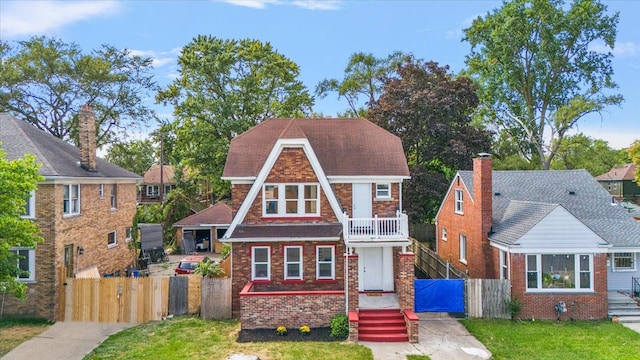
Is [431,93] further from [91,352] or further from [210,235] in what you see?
[91,352]

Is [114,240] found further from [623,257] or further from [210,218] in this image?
[623,257]

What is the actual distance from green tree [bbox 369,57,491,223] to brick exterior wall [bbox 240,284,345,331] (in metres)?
16.6

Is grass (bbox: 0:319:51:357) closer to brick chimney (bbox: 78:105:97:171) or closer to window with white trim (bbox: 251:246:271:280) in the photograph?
brick chimney (bbox: 78:105:97:171)

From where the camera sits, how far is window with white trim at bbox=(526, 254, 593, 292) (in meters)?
16.2

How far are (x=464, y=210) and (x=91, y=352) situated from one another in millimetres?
17846

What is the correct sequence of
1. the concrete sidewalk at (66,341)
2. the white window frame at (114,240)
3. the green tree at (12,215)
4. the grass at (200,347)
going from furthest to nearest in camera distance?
Answer: the white window frame at (114,240)
the concrete sidewalk at (66,341)
the grass at (200,347)
the green tree at (12,215)

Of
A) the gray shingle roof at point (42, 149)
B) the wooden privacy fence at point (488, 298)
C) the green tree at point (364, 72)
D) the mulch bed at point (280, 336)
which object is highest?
the green tree at point (364, 72)

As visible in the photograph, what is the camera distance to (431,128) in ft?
96.8

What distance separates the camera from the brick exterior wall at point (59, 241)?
52.9 feet

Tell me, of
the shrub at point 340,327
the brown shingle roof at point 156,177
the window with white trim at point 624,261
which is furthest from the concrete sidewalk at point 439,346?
the brown shingle roof at point 156,177

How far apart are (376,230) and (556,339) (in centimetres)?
715

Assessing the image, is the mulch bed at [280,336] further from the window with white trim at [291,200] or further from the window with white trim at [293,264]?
→ the window with white trim at [291,200]

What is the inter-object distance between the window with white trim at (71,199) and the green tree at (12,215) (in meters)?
4.59

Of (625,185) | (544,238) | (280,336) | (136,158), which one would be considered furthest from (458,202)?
(136,158)
